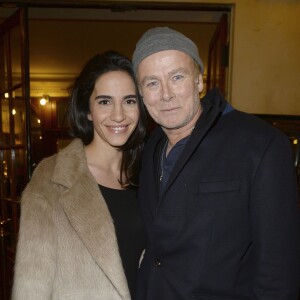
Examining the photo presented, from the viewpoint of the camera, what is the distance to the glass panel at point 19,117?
9.48 ft

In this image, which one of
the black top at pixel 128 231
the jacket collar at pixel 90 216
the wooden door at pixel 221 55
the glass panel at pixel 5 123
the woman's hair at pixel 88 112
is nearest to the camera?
the jacket collar at pixel 90 216

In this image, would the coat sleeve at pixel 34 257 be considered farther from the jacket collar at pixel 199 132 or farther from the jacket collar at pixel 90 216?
the jacket collar at pixel 199 132

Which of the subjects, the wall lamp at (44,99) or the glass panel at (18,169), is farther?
the wall lamp at (44,99)

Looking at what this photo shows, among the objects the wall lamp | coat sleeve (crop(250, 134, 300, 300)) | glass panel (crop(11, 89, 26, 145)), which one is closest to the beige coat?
coat sleeve (crop(250, 134, 300, 300))

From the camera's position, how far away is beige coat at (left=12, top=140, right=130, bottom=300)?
1.33m

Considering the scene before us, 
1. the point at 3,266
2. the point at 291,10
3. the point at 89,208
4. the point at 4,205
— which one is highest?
the point at 291,10

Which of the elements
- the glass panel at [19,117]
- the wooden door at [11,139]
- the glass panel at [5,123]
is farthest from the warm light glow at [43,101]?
the glass panel at [19,117]

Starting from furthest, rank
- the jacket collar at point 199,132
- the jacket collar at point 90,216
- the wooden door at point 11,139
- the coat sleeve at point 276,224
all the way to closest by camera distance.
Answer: the wooden door at point 11,139, the jacket collar at point 90,216, the jacket collar at point 199,132, the coat sleeve at point 276,224

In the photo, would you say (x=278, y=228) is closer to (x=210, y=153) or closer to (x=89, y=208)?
(x=210, y=153)

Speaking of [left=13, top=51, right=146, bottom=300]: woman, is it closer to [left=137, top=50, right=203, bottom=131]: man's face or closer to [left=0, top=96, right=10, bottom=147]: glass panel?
[left=137, top=50, right=203, bottom=131]: man's face

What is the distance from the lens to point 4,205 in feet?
10.4

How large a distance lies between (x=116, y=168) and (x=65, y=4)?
1608 mm

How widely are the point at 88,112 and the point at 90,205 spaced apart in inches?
21.5

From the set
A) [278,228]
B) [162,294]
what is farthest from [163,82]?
[162,294]
